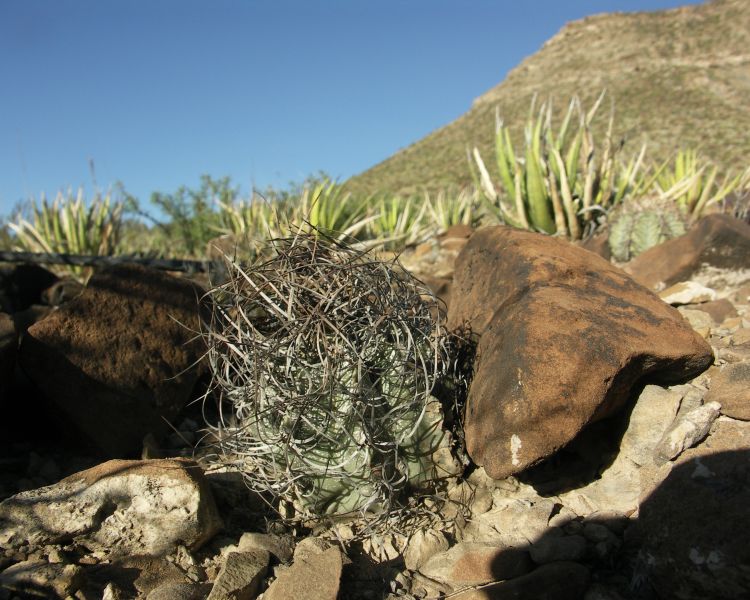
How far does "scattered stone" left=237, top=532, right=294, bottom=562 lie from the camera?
2490 millimetres

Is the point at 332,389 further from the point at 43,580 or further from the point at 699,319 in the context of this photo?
the point at 699,319

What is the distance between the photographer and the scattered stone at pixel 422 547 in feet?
8.23

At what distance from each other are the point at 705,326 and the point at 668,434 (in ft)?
3.73

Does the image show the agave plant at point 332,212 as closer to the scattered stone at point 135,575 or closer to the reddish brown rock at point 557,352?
the reddish brown rock at point 557,352

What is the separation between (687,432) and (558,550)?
0.70 metres

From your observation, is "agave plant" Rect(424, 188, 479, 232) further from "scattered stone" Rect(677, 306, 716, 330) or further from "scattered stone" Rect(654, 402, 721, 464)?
"scattered stone" Rect(654, 402, 721, 464)

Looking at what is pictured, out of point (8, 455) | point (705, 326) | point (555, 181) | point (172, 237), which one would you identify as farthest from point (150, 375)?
point (172, 237)

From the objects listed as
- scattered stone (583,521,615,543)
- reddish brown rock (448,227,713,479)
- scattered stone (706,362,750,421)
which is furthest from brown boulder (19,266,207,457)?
scattered stone (706,362,750,421)

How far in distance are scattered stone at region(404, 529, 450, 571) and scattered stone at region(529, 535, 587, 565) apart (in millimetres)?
365

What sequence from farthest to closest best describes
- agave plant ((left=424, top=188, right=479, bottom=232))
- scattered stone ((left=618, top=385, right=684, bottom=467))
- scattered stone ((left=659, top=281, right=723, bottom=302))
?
agave plant ((left=424, top=188, right=479, bottom=232)) < scattered stone ((left=659, top=281, right=723, bottom=302)) < scattered stone ((left=618, top=385, right=684, bottom=467))

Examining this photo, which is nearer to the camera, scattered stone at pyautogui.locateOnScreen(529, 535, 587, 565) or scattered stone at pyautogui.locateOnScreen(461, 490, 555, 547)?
scattered stone at pyautogui.locateOnScreen(529, 535, 587, 565)

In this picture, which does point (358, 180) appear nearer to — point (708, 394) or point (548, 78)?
point (548, 78)

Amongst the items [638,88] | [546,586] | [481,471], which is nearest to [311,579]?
[546,586]

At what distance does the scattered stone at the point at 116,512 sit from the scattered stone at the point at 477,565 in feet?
3.03
